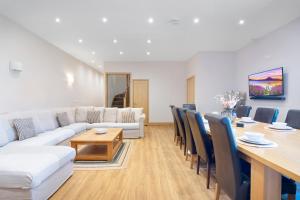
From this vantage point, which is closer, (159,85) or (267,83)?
(267,83)

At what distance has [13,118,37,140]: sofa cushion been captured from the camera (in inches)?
137

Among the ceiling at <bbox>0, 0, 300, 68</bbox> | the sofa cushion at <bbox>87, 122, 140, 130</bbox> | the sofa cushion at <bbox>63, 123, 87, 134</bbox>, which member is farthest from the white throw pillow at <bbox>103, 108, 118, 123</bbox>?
the ceiling at <bbox>0, 0, 300, 68</bbox>

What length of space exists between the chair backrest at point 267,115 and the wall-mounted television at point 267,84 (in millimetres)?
1331

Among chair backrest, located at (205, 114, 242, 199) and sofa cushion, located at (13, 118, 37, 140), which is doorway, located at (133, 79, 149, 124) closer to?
sofa cushion, located at (13, 118, 37, 140)

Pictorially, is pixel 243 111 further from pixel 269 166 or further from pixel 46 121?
pixel 46 121

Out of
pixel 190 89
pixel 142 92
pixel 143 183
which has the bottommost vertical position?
pixel 143 183

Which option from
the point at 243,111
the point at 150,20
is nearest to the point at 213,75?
the point at 243,111

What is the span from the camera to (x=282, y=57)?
14.4 ft

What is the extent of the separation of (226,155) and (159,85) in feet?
23.0

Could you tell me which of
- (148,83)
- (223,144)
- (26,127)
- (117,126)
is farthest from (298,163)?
(148,83)

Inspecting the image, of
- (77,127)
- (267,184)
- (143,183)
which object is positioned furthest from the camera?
(77,127)

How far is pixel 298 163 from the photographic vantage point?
116cm

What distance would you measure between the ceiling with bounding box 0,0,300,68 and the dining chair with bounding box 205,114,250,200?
2.48 metres

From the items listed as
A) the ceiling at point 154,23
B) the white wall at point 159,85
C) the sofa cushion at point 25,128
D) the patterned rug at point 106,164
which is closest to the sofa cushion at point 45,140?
the sofa cushion at point 25,128
